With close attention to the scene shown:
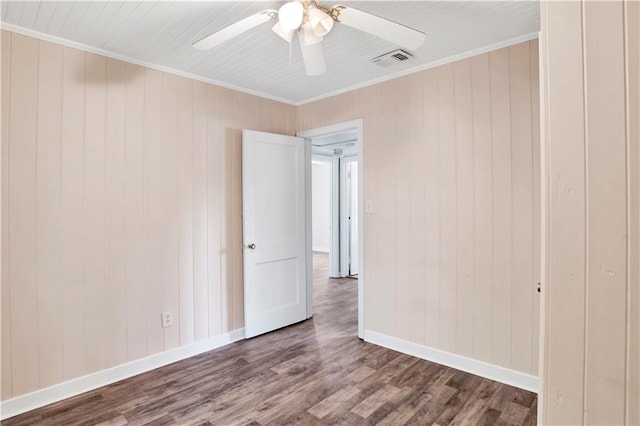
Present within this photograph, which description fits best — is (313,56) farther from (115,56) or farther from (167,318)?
(167,318)

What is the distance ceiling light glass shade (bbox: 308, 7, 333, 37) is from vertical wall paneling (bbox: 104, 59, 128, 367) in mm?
1694

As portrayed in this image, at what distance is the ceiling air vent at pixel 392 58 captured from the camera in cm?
264

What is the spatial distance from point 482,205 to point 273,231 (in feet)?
6.54

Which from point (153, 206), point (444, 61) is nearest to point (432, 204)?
point (444, 61)

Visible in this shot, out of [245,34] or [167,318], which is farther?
[167,318]

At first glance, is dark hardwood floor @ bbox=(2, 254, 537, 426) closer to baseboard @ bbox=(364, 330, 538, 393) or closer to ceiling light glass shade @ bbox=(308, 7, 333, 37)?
baseboard @ bbox=(364, 330, 538, 393)

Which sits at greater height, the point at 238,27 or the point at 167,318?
the point at 238,27

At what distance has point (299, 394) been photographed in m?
2.40

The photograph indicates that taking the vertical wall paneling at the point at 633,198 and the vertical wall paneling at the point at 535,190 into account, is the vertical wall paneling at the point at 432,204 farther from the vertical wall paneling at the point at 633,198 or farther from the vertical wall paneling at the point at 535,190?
the vertical wall paneling at the point at 633,198

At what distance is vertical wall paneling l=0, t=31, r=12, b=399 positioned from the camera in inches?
85.1

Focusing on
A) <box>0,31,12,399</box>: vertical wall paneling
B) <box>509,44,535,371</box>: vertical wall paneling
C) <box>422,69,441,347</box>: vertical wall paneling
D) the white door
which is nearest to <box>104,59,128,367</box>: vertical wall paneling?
<box>0,31,12,399</box>: vertical wall paneling

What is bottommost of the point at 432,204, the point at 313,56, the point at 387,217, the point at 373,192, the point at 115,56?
the point at 387,217

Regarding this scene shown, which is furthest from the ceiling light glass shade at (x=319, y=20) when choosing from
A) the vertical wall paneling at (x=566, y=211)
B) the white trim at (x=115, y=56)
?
the white trim at (x=115, y=56)

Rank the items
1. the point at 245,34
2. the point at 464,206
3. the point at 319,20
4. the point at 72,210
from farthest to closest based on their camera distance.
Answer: the point at 464,206 < the point at 72,210 < the point at 245,34 < the point at 319,20
